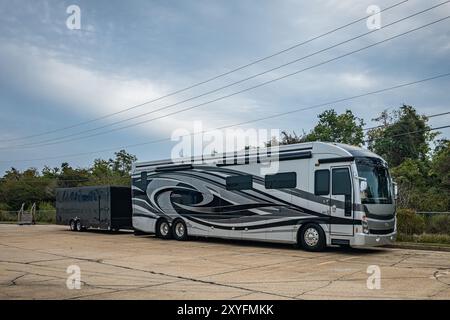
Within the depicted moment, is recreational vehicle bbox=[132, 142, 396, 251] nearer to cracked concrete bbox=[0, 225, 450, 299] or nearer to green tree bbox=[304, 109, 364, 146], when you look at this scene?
cracked concrete bbox=[0, 225, 450, 299]

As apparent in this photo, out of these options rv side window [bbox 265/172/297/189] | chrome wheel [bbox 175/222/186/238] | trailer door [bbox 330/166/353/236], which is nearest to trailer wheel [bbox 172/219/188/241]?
chrome wheel [bbox 175/222/186/238]

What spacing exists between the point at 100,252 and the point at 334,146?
8.46 metres

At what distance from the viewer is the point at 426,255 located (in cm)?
1498

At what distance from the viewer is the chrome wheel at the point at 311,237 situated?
51.7ft

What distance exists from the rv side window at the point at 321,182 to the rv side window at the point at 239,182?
2913 mm

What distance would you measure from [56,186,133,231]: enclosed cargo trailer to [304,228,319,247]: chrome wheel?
530 inches

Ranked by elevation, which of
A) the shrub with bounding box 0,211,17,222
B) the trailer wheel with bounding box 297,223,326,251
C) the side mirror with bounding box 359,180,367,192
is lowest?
the shrub with bounding box 0,211,17,222

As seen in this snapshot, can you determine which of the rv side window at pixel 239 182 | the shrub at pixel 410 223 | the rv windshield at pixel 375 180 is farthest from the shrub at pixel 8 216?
the rv windshield at pixel 375 180

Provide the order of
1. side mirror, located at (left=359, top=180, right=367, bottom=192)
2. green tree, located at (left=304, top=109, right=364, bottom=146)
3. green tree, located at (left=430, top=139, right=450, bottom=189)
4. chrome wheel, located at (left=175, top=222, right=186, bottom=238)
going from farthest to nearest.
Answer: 1. green tree, located at (left=304, top=109, right=364, bottom=146)
2. green tree, located at (left=430, top=139, right=450, bottom=189)
3. chrome wheel, located at (left=175, top=222, right=186, bottom=238)
4. side mirror, located at (left=359, top=180, right=367, bottom=192)

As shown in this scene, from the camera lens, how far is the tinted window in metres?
15.1

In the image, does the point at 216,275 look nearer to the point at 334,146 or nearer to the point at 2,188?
the point at 334,146

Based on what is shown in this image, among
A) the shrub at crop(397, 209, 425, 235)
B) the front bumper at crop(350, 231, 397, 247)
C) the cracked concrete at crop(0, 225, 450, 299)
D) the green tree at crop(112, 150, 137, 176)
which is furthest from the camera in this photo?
the green tree at crop(112, 150, 137, 176)

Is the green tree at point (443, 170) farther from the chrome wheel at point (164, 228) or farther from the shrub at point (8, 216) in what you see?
the shrub at point (8, 216)

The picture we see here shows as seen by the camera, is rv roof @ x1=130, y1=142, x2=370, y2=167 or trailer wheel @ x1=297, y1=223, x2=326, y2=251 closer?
rv roof @ x1=130, y1=142, x2=370, y2=167
